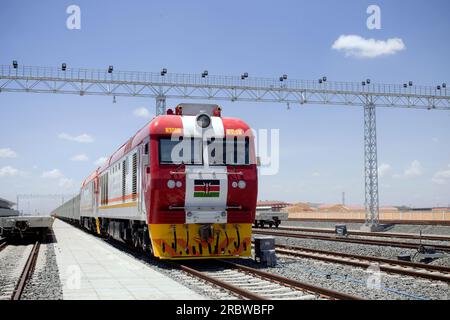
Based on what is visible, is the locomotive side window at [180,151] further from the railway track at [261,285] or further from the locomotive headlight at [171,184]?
the railway track at [261,285]

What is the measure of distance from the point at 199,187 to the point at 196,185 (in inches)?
3.5

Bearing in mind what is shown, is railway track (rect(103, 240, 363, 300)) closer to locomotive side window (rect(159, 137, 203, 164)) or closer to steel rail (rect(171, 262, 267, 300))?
steel rail (rect(171, 262, 267, 300))

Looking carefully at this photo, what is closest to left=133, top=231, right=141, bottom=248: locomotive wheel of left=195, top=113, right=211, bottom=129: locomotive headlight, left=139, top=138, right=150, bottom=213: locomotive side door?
left=139, top=138, right=150, bottom=213: locomotive side door

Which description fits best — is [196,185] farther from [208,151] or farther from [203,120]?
[203,120]

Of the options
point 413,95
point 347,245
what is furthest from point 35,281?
point 413,95

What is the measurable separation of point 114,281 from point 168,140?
377 centimetres

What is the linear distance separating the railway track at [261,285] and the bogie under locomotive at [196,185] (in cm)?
69

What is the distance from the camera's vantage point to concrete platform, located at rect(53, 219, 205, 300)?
30.0 feet

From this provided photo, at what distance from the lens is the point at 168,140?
13000 millimetres

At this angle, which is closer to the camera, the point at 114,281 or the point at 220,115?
the point at 114,281

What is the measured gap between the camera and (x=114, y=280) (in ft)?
35.9

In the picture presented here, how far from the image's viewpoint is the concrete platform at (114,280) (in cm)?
913

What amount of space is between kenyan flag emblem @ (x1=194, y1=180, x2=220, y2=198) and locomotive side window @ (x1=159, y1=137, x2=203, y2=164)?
0.54m
